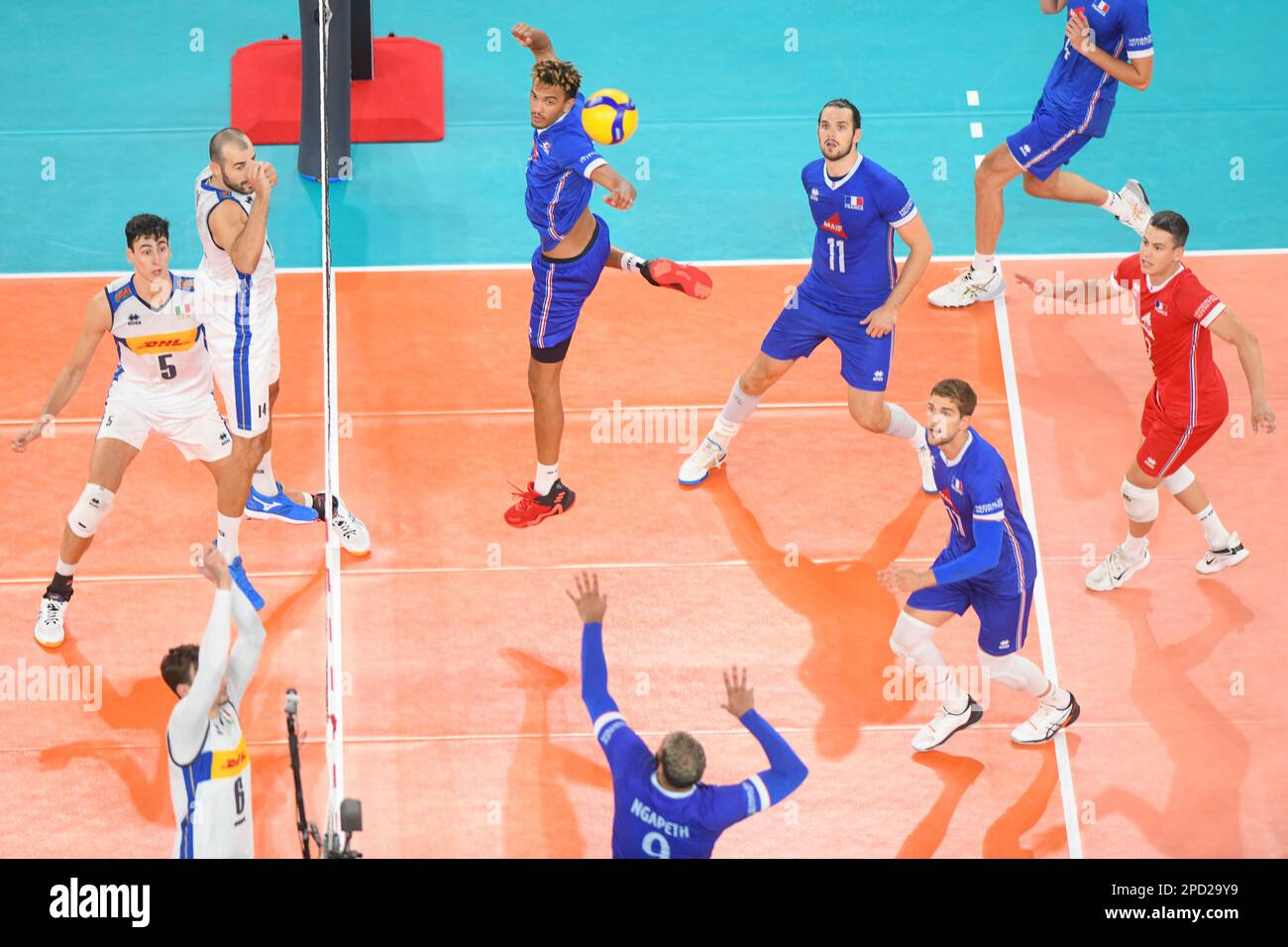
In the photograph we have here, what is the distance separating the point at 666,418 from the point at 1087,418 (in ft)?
8.96

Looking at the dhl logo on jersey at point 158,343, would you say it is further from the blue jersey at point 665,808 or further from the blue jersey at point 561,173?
the blue jersey at point 665,808

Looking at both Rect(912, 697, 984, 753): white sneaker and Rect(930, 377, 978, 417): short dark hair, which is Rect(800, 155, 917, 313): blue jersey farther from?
Rect(912, 697, 984, 753): white sneaker

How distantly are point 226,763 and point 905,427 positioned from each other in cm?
479

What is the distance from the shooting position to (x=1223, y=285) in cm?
1147

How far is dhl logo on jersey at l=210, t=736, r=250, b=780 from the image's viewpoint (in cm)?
668

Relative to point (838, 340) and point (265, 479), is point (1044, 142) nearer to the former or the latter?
point (838, 340)

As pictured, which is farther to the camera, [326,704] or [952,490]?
[326,704]

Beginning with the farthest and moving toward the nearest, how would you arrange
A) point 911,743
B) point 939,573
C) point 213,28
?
point 213,28 < point 911,743 < point 939,573

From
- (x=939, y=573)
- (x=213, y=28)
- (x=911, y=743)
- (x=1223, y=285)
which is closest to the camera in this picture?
(x=939, y=573)

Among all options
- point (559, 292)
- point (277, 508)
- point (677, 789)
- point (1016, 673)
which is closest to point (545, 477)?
point (559, 292)

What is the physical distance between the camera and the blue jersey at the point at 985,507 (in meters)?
7.66

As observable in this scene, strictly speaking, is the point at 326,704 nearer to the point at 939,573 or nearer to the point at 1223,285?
the point at 939,573
